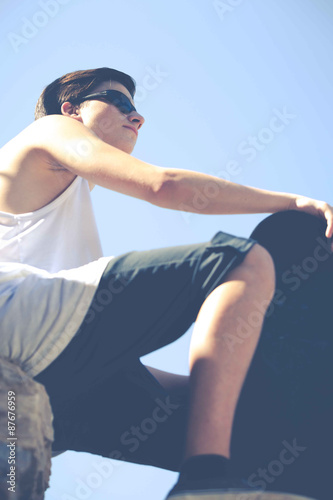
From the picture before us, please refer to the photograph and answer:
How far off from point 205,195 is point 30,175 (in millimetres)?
727

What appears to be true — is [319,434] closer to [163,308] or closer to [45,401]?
[163,308]

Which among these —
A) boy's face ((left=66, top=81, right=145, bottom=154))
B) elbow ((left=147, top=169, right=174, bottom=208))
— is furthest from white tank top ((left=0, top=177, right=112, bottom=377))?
boy's face ((left=66, top=81, right=145, bottom=154))

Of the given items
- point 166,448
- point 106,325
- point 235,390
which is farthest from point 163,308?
point 166,448

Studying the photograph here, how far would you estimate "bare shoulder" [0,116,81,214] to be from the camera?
229cm

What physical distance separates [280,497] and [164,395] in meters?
0.56

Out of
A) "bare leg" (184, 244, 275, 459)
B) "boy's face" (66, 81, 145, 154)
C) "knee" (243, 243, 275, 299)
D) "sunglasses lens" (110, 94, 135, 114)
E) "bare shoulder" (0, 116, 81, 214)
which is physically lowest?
"bare leg" (184, 244, 275, 459)

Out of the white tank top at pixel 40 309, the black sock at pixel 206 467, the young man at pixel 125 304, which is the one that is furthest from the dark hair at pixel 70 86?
the black sock at pixel 206 467

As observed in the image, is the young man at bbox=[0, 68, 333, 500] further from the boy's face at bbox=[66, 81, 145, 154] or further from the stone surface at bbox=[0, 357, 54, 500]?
the boy's face at bbox=[66, 81, 145, 154]

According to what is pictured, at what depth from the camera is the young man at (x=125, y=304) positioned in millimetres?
1676

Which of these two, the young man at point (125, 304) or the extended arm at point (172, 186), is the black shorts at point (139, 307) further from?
the extended arm at point (172, 186)

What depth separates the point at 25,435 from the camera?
1.75 metres

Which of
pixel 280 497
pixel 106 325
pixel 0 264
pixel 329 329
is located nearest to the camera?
pixel 280 497

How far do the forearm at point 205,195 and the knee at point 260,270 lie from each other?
0.24 m

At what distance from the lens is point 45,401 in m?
1.87
